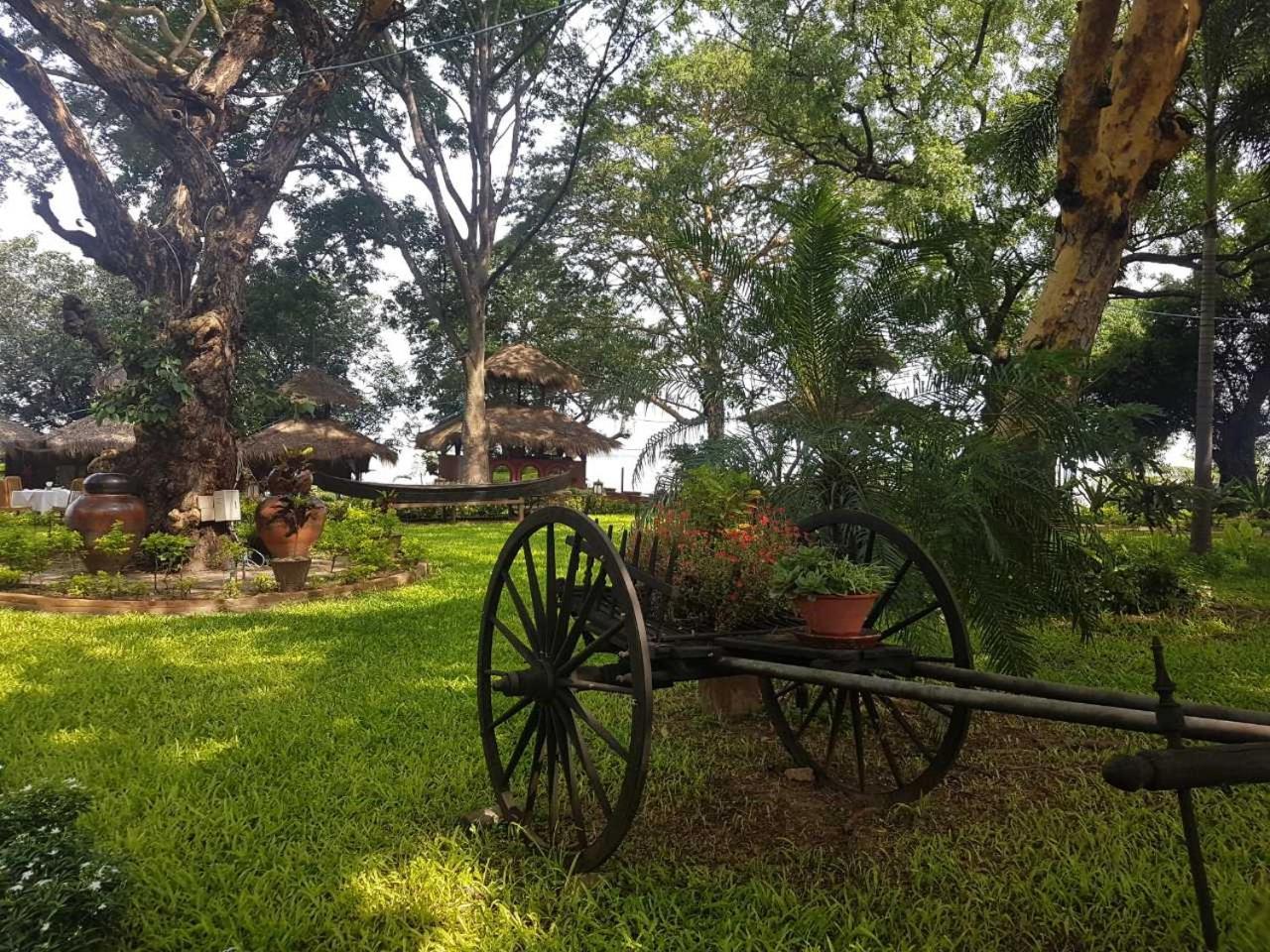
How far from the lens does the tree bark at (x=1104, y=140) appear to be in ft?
18.5

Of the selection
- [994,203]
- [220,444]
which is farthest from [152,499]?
[994,203]

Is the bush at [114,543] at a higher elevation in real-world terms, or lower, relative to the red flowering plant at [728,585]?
lower

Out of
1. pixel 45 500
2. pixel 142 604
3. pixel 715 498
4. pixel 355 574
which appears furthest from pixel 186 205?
pixel 715 498

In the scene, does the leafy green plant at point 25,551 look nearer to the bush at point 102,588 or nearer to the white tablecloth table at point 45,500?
the bush at point 102,588

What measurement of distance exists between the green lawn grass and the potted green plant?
87 cm

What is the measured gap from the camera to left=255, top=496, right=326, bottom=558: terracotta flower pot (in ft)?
32.8

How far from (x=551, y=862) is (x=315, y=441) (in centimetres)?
2151

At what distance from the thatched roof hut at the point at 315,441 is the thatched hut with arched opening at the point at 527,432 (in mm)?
2430

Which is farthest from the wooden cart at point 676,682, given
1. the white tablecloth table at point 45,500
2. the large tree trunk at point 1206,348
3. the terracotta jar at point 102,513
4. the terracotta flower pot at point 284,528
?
the white tablecloth table at point 45,500

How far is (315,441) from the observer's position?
73.6 ft

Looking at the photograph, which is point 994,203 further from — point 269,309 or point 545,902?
point 269,309

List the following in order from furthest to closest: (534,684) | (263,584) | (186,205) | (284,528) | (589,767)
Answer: (186,205) < (284,528) < (263,584) < (534,684) < (589,767)

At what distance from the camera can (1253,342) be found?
2383 cm

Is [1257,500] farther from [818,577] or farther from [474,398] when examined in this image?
[474,398]
